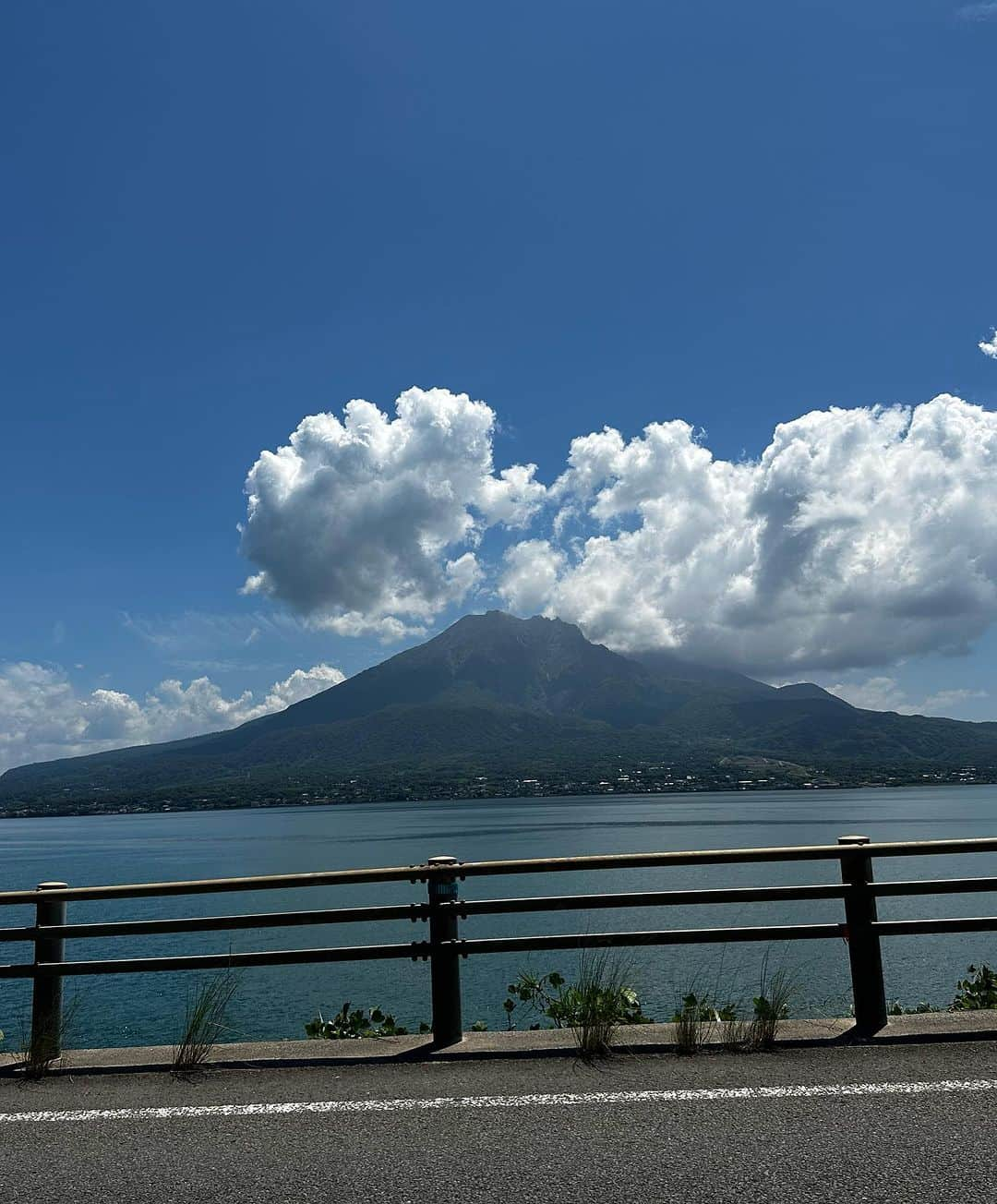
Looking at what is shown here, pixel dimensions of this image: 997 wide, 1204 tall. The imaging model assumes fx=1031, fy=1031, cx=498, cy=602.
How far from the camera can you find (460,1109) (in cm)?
573

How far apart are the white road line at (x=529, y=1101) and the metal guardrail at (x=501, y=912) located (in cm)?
122

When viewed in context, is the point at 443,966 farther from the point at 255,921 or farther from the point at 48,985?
the point at 48,985

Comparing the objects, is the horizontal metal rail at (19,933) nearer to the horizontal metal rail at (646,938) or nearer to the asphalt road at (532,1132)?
the asphalt road at (532,1132)

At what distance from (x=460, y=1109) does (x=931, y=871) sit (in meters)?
63.5

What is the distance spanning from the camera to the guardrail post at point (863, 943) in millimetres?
7133

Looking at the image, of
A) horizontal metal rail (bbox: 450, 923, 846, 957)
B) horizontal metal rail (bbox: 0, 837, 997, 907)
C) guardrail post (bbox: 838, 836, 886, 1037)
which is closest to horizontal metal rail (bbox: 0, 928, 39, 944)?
horizontal metal rail (bbox: 0, 837, 997, 907)

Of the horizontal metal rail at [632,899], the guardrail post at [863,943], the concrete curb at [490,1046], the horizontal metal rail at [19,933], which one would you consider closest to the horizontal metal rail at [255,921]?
the horizontal metal rail at [19,933]

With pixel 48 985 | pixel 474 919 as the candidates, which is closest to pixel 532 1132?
pixel 48 985

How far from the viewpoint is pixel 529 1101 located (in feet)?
19.2

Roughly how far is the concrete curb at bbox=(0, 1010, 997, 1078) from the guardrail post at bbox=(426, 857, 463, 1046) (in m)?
0.13

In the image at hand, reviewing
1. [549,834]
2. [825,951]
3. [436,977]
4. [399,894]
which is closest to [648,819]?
[549,834]

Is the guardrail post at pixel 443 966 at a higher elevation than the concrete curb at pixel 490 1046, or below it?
higher

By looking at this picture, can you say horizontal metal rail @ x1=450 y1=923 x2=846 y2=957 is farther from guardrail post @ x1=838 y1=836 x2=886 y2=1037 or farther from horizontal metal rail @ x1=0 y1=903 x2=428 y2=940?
horizontal metal rail @ x1=0 y1=903 x2=428 y2=940

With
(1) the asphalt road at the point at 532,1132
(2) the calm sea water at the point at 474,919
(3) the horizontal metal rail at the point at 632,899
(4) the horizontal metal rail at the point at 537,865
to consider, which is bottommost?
(2) the calm sea water at the point at 474,919
